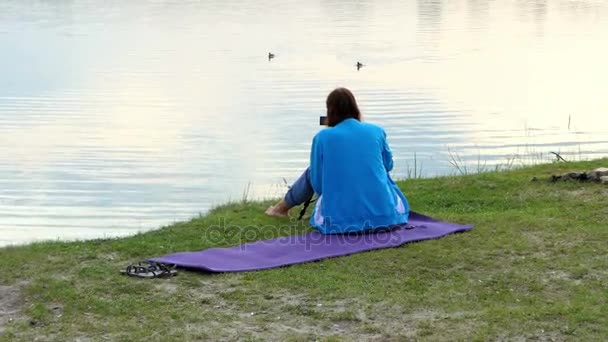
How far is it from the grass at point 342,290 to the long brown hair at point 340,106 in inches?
33.0

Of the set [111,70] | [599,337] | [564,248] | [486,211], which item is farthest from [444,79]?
[599,337]

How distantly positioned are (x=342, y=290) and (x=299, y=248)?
3.29 ft

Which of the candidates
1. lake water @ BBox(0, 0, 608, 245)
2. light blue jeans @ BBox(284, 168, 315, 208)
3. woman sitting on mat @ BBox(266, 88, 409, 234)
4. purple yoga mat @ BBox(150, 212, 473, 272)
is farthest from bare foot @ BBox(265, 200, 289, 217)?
lake water @ BBox(0, 0, 608, 245)

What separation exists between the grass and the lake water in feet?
12.0

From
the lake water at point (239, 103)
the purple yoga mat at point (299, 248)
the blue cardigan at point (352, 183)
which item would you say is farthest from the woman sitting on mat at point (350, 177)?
the lake water at point (239, 103)

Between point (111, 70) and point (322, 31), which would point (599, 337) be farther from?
point (322, 31)

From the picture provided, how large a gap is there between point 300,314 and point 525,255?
68.6 inches

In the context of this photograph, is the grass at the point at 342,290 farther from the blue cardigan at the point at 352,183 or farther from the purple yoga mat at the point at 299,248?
the blue cardigan at the point at 352,183

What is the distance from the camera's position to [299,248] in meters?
6.53

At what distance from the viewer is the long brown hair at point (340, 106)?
7.24 metres

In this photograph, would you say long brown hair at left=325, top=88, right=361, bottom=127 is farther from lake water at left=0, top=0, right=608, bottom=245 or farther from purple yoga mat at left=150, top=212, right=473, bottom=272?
lake water at left=0, top=0, right=608, bottom=245

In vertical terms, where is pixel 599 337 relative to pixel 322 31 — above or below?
below

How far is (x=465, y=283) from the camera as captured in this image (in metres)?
5.65

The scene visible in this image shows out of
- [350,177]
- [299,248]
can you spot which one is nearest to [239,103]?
[350,177]
